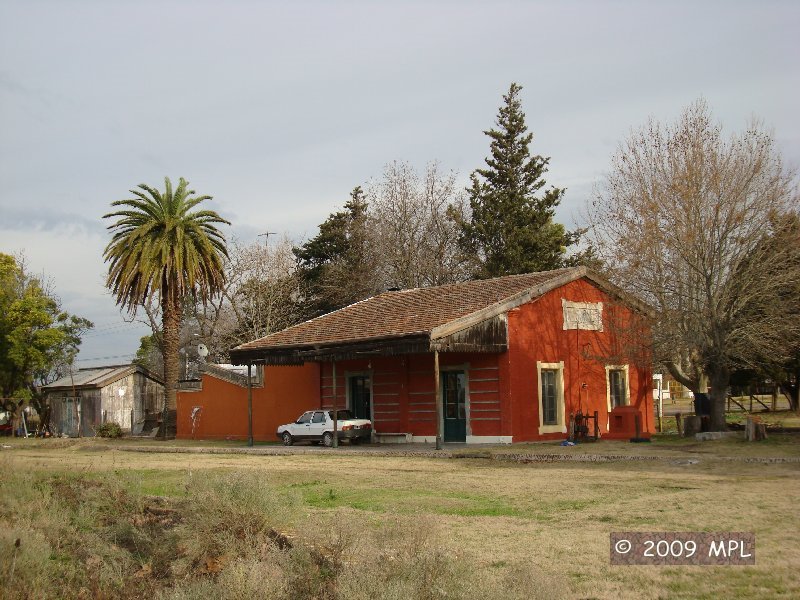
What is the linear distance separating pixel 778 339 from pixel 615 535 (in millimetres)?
16393

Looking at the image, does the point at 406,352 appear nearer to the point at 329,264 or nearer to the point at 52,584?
A: the point at 52,584

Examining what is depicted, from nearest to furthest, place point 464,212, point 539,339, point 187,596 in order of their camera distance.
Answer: point 187,596 < point 539,339 < point 464,212

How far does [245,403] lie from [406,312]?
32.8ft

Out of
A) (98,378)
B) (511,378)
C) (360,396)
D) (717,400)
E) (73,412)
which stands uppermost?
(98,378)

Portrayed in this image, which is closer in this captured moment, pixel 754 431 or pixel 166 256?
pixel 754 431

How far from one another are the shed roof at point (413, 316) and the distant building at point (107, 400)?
14.8 metres

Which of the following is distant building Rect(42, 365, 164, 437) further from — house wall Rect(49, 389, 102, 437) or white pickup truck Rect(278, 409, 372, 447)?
white pickup truck Rect(278, 409, 372, 447)

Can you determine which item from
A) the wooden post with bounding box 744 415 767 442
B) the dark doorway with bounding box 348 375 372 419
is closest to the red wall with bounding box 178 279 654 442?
the dark doorway with bounding box 348 375 372 419

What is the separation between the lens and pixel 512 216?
4919cm

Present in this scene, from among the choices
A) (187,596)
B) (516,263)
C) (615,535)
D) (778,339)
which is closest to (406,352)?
(778,339)

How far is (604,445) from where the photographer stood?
2441 centimetres

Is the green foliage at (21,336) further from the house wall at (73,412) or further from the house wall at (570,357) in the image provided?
the house wall at (570,357)

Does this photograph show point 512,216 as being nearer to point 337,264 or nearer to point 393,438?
point 337,264

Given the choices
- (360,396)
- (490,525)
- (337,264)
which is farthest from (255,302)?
(490,525)
